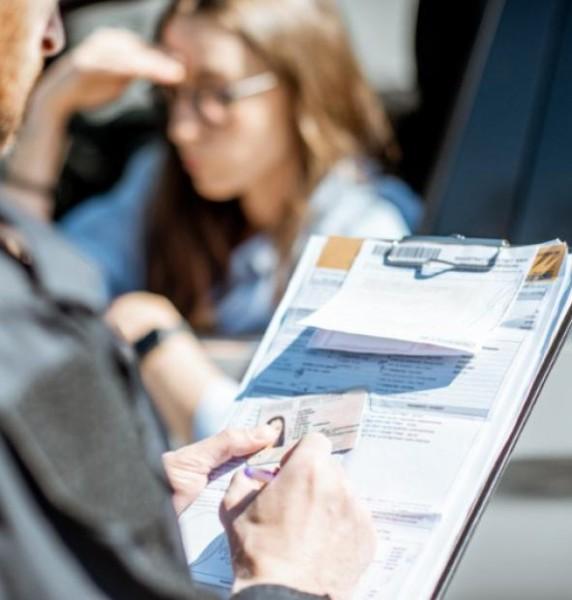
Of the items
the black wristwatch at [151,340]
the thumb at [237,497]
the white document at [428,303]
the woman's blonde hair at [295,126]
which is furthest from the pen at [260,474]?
the woman's blonde hair at [295,126]

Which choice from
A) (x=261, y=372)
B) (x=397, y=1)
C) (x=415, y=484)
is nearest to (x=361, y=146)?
(x=397, y=1)

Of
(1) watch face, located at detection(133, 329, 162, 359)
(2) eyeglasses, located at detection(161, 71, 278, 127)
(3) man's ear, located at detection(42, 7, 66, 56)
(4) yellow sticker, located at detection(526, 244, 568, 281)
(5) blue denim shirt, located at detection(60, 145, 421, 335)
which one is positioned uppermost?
(3) man's ear, located at detection(42, 7, 66, 56)

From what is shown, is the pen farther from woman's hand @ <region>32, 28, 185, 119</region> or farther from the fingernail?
woman's hand @ <region>32, 28, 185, 119</region>

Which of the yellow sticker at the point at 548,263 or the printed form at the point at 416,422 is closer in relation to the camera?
the printed form at the point at 416,422

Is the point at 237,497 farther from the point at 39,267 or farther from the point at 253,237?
the point at 253,237

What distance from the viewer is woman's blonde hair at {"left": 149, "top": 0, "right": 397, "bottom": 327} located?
3441 mm

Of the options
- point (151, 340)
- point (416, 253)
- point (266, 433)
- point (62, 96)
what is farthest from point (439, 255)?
point (62, 96)

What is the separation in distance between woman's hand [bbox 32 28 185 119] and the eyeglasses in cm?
4

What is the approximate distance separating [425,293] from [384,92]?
2492 millimetres

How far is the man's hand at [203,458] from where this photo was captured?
1.66m

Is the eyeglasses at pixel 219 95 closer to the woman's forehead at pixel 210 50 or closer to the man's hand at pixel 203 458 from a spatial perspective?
the woman's forehead at pixel 210 50

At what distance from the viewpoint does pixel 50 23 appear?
1574 mm

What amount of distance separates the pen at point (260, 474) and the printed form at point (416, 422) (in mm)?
47

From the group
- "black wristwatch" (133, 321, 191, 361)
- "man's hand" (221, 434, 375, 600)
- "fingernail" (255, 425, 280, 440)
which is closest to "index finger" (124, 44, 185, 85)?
"black wristwatch" (133, 321, 191, 361)
